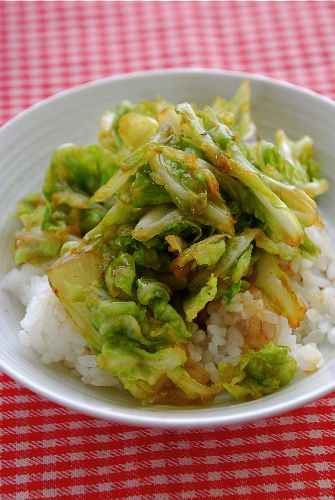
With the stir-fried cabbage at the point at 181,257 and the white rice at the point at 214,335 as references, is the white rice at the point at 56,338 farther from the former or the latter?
the stir-fried cabbage at the point at 181,257

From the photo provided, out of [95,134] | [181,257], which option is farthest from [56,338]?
[95,134]

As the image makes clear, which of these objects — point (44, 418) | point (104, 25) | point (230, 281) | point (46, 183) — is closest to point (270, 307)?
point (230, 281)

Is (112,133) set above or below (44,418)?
above

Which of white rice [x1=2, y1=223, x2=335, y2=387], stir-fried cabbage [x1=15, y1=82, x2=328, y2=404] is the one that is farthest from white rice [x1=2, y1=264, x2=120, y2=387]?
stir-fried cabbage [x1=15, y1=82, x2=328, y2=404]

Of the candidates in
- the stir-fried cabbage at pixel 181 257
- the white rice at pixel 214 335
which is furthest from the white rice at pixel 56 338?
the stir-fried cabbage at pixel 181 257

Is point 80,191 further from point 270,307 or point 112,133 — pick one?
point 270,307

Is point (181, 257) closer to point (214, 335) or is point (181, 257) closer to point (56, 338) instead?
→ point (214, 335)
